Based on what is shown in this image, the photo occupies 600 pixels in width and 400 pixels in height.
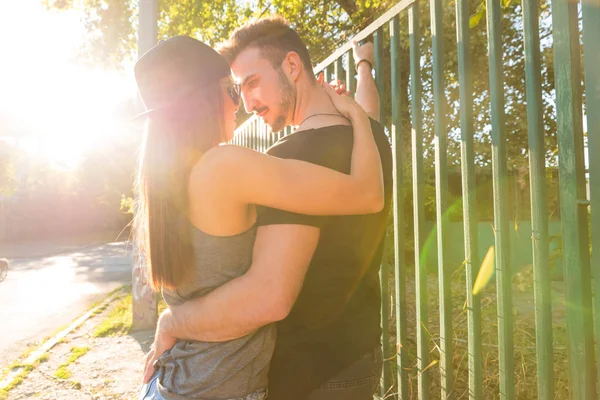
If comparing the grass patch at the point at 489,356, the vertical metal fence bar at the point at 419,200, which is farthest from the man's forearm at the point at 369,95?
the grass patch at the point at 489,356

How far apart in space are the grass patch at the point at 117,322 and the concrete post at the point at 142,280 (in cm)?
25

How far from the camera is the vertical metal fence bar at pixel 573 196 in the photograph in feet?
5.12

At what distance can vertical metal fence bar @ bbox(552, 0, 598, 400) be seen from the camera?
5.12ft

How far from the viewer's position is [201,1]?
12.9 meters

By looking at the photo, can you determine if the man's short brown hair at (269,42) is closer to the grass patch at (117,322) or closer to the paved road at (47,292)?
the paved road at (47,292)

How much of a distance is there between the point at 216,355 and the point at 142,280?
4.81m

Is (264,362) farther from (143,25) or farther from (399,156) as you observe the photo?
(143,25)

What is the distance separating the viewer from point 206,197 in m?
1.55

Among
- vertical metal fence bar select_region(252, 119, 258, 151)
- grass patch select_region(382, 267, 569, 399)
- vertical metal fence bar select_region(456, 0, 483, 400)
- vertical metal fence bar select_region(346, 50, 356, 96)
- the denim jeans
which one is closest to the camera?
the denim jeans

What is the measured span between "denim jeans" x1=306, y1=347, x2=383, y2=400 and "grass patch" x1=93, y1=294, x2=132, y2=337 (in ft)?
17.1

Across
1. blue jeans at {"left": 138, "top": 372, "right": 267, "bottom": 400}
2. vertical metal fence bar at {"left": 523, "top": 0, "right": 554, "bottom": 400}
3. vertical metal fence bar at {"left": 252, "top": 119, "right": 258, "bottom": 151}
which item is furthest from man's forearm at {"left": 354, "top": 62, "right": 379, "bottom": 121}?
vertical metal fence bar at {"left": 252, "top": 119, "right": 258, "bottom": 151}

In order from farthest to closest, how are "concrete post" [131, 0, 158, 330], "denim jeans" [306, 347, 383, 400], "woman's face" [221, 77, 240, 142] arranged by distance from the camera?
1. "concrete post" [131, 0, 158, 330]
2. "woman's face" [221, 77, 240, 142]
3. "denim jeans" [306, 347, 383, 400]

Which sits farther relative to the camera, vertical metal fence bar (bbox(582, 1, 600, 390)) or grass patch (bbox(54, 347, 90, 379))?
grass patch (bbox(54, 347, 90, 379))

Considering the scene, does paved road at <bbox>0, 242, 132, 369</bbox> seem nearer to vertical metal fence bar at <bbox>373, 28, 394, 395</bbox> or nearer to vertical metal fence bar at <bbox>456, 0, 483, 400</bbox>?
vertical metal fence bar at <bbox>373, 28, 394, 395</bbox>
